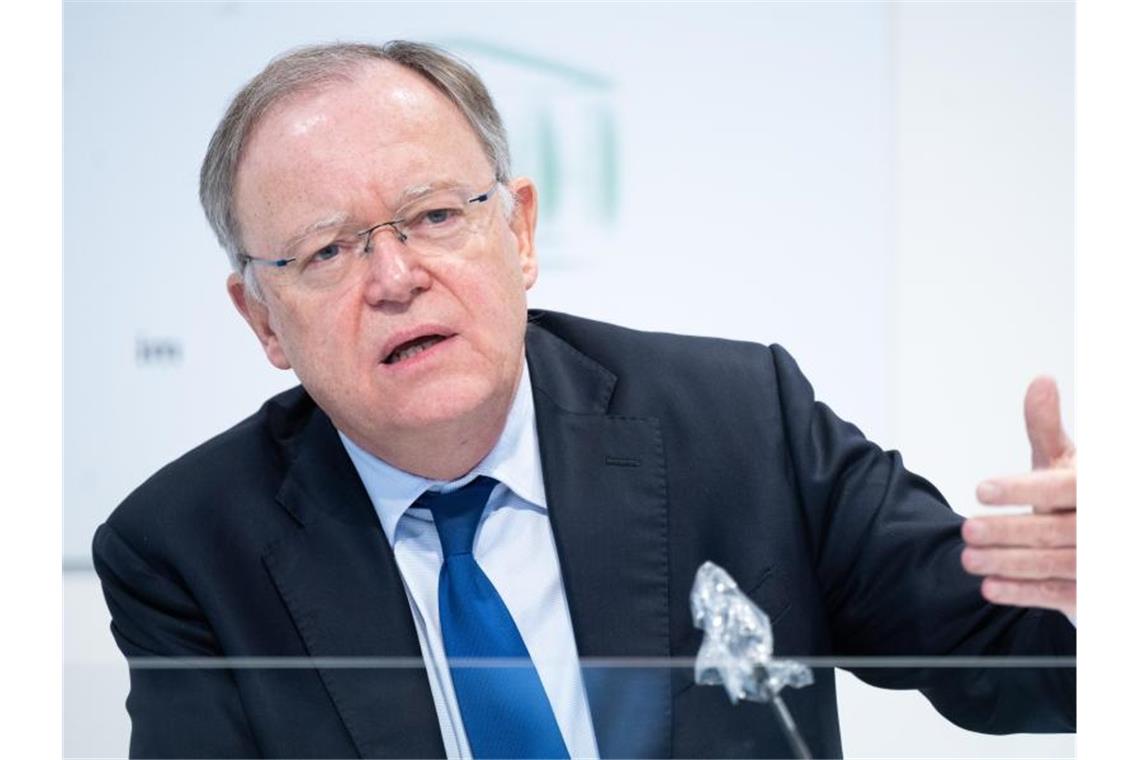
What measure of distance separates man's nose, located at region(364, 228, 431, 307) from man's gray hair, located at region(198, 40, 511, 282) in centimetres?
16

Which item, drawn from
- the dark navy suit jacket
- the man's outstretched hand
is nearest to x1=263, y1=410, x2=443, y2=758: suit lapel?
the dark navy suit jacket

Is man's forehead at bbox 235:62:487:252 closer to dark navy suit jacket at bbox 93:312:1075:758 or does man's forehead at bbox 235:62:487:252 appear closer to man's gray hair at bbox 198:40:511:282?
man's gray hair at bbox 198:40:511:282

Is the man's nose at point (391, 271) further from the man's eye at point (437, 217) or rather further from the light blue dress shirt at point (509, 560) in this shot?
the light blue dress shirt at point (509, 560)

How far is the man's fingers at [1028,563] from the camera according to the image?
1.14 m

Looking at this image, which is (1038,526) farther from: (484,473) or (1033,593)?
(484,473)

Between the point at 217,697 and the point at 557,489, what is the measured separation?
410 mm

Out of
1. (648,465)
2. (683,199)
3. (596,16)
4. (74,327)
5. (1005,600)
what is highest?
(596,16)

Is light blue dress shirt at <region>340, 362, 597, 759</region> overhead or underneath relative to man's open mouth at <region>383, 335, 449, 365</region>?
underneath

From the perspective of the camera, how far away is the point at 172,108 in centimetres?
142

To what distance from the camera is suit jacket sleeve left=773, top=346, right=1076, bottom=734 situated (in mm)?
1216

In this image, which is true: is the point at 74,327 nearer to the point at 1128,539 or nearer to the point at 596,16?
the point at 596,16

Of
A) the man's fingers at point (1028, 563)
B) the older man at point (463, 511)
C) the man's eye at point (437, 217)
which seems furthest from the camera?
the man's eye at point (437, 217)

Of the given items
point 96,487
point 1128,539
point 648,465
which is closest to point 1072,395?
point 1128,539

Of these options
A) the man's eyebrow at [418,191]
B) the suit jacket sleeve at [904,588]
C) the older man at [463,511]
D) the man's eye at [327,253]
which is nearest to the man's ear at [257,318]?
the older man at [463,511]
